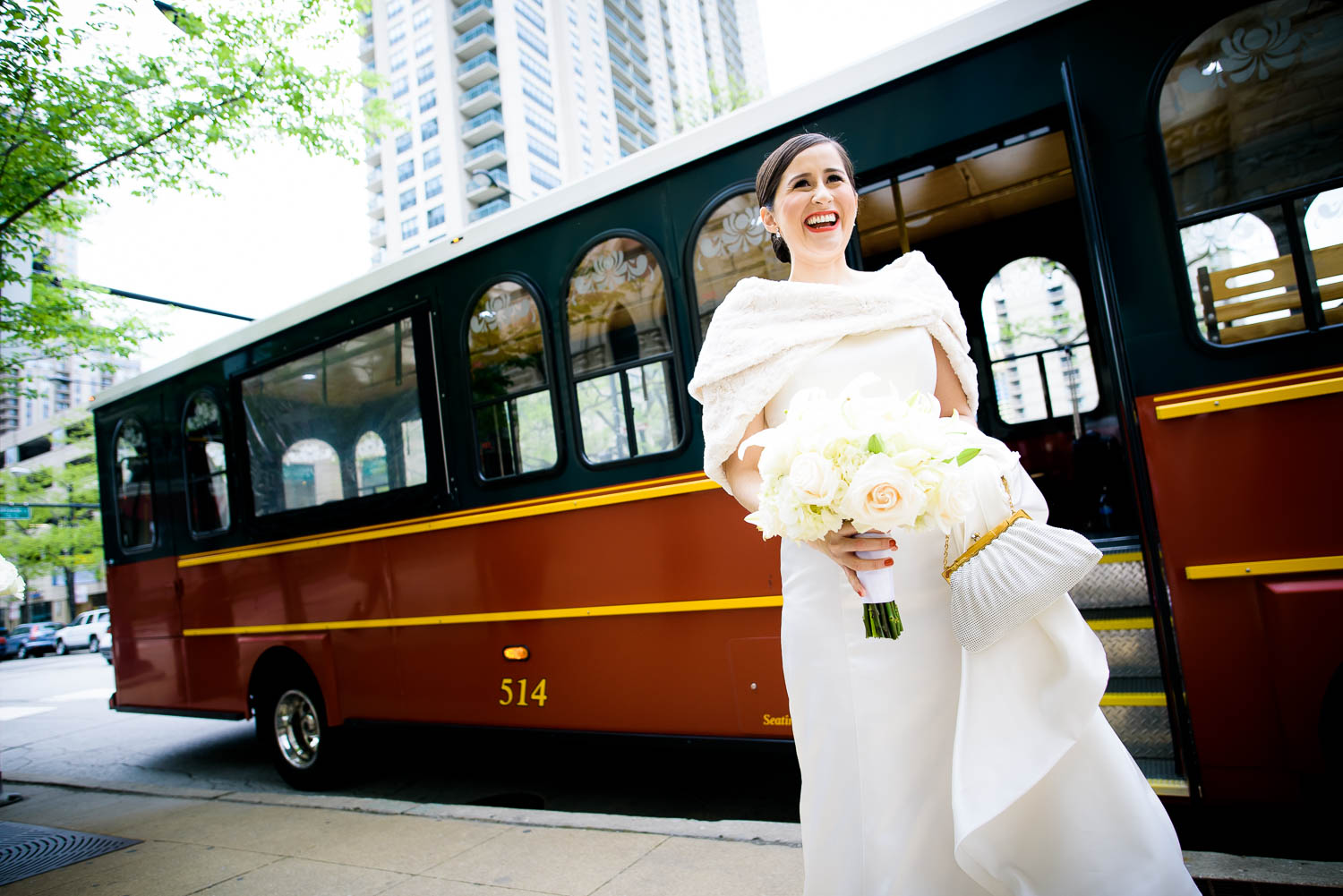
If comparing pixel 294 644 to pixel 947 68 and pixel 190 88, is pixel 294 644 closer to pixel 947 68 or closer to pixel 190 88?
pixel 947 68

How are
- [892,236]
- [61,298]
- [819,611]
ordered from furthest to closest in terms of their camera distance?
[61,298] < [892,236] < [819,611]

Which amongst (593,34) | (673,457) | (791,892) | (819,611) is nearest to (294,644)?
(673,457)

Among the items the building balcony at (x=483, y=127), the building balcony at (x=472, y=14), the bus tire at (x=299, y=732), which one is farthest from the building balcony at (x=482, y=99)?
the bus tire at (x=299, y=732)

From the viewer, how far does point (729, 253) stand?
3367 millimetres

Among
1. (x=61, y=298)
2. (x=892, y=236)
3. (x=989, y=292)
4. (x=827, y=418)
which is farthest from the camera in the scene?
(x=61, y=298)

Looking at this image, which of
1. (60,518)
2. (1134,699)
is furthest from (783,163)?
(60,518)

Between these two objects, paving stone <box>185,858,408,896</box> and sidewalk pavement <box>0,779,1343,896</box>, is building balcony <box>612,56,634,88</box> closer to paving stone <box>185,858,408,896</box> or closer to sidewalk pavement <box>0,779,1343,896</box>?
sidewalk pavement <box>0,779,1343,896</box>

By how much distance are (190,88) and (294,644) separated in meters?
5.36

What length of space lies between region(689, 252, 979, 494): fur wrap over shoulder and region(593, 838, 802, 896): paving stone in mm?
1611

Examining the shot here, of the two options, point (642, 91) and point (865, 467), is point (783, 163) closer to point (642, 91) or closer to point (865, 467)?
point (865, 467)

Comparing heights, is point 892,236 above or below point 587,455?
above

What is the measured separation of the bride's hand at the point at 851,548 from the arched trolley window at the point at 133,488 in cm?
645

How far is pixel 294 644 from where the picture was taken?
198 inches

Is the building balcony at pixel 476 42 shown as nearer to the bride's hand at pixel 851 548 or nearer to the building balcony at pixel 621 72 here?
the building balcony at pixel 621 72
